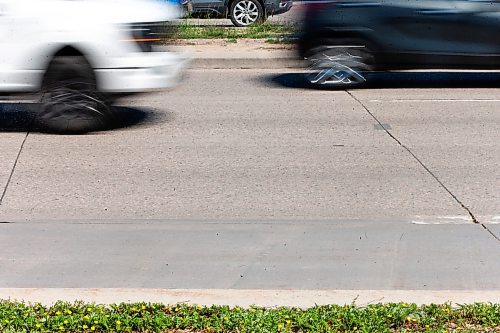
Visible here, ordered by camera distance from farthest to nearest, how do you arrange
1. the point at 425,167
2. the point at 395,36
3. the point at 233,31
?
1. the point at 233,31
2. the point at 395,36
3. the point at 425,167

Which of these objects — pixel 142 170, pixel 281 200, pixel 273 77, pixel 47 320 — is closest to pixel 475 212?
pixel 281 200

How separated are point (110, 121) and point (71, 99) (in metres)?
0.65

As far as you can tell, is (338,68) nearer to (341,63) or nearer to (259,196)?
(341,63)

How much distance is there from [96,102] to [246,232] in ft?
13.6

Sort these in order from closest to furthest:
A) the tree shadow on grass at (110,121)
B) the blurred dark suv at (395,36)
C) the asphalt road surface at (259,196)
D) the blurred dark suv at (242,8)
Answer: the asphalt road surface at (259,196)
the tree shadow on grass at (110,121)
the blurred dark suv at (395,36)
the blurred dark suv at (242,8)

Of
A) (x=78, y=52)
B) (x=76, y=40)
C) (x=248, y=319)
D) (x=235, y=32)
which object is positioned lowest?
(x=235, y=32)

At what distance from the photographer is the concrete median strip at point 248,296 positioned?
505 cm

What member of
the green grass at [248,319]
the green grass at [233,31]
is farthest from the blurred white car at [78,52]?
the green grass at [233,31]

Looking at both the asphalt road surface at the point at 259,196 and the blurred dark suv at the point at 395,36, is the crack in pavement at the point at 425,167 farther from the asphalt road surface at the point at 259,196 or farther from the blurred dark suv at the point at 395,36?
the blurred dark suv at the point at 395,36

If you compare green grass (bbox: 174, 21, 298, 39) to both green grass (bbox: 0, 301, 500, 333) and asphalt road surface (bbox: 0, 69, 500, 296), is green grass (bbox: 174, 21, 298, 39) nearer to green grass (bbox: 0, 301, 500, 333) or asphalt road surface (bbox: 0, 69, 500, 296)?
asphalt road surface (bbox: 0, 69, 500, 296)

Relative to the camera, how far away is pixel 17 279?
570 cm

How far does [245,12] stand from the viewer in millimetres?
24125

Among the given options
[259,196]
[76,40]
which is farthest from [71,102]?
[259,196]

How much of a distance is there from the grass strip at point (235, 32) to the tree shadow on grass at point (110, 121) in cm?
731
